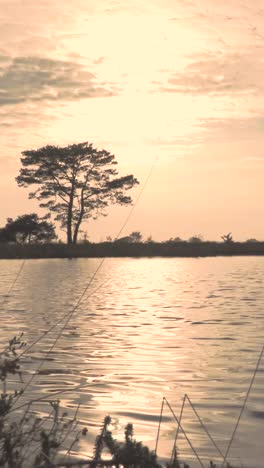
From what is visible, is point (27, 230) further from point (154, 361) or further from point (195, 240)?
point (154, 361)

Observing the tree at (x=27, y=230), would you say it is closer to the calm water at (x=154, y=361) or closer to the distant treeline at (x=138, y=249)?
the distant treeline at (x=138, y=249)

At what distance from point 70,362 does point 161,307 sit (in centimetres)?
831

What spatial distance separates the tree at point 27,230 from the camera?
6106cm

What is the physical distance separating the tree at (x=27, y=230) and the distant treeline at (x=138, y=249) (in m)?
4.32

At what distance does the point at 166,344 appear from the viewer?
1091 cm

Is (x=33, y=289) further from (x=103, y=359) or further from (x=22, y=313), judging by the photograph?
(x=103, y=359)

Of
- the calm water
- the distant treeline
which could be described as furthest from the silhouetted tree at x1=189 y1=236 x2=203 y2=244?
the calm water

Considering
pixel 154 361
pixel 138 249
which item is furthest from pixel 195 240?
pixel 154 361

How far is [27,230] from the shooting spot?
2425 inches

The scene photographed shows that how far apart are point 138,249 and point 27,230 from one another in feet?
34.2

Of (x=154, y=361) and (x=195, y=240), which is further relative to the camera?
(x=195, y=240)

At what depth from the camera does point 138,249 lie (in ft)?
193

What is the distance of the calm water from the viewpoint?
584 centimetres

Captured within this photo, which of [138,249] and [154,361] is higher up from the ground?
[138,249]
